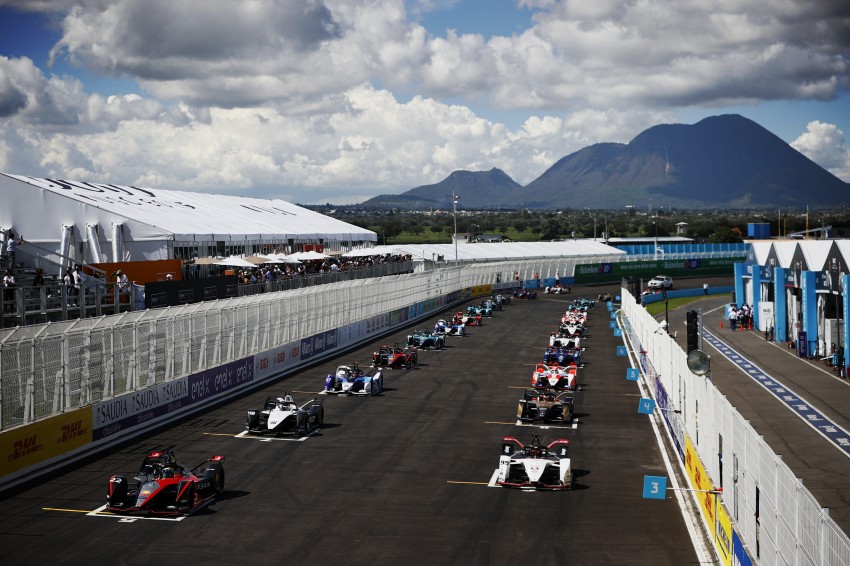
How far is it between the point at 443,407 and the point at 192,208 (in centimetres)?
4914

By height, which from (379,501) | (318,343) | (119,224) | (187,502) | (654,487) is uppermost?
(119,224)

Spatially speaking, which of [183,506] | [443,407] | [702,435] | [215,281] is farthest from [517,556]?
[215,281]

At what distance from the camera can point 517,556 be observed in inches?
644

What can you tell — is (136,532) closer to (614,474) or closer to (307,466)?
(307,466)

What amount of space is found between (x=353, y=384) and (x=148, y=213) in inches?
1308

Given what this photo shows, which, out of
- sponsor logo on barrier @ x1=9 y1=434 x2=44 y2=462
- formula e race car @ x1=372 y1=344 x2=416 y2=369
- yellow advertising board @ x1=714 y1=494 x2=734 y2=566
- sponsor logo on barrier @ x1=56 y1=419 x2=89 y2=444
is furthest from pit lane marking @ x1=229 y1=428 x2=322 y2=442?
formula e race car @ x1=372 y1=344 x2=416 y2=369

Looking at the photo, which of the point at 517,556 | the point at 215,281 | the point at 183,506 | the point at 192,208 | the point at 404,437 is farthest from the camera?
the point at 192,208

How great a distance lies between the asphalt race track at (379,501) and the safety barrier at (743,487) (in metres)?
1.26

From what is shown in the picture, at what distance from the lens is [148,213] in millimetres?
63156

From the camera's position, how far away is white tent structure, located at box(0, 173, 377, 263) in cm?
5506

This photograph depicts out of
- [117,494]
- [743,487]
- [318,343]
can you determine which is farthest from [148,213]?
[743,487]

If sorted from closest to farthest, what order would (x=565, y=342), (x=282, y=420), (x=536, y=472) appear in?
(x=536, y=472) < (x=282, y=420) < (x=565, y=342)

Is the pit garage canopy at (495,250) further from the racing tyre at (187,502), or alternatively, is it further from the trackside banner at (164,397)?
the racing tyre at (187,502)

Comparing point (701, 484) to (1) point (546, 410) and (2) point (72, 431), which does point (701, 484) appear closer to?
(1) point (546, 410)
